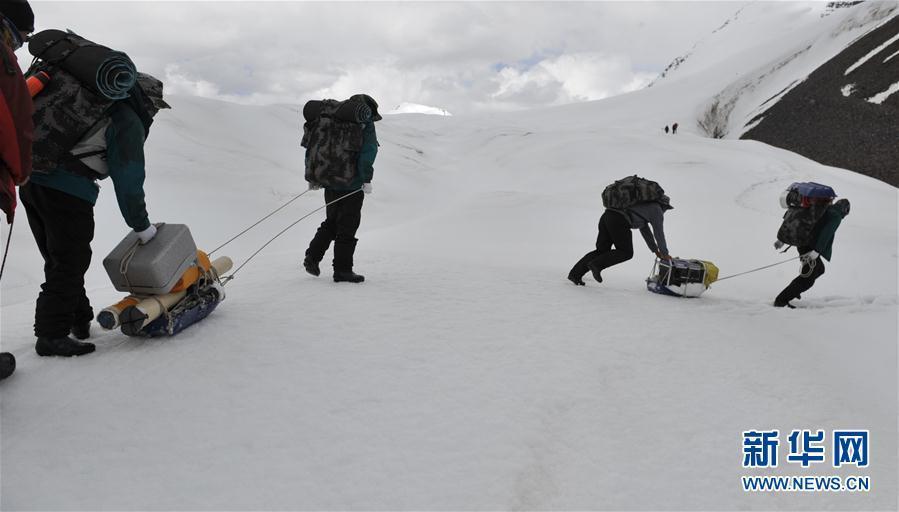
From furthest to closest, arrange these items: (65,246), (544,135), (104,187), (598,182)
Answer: (544,135)
(598,182)
(104,187)
(65,246)

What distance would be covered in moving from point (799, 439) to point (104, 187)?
39.4ft

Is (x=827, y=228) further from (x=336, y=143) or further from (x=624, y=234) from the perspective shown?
(x=336, y=143)

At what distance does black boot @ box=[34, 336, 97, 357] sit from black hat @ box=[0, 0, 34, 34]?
75.6 inches

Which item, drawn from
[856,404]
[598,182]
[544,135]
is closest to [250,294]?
[856,404]

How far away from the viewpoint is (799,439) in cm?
322

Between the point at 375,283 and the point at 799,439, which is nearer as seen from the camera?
the point at 799,439

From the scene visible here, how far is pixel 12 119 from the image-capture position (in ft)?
8.21

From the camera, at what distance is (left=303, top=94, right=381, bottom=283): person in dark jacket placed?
544cm

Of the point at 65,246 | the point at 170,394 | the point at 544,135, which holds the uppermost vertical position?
the point at 544,135

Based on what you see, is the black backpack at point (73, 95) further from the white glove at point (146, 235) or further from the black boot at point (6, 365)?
the black boot at point (6, 365)

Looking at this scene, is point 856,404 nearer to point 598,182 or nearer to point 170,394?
point 170,394

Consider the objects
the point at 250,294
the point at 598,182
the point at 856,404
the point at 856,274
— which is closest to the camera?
the point at 856,404

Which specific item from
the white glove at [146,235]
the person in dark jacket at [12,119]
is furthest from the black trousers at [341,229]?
the person in dark jacket at [12,119]

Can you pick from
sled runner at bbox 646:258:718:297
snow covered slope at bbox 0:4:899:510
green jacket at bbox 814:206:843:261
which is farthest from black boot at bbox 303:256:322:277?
green jacket at bbox 814:206:843:261
